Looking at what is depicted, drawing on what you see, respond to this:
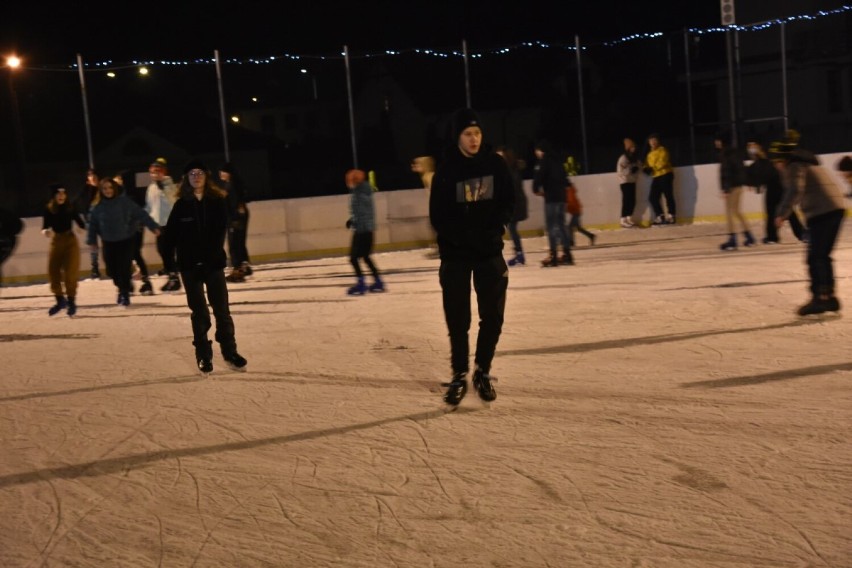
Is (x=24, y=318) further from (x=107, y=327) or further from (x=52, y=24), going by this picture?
(x=52, y=24)

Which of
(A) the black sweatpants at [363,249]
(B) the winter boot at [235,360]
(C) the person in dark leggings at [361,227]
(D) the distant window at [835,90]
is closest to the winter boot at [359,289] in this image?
(C) the person in dark leggings at [361,227]

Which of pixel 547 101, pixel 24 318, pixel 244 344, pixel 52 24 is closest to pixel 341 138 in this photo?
pixel 547 101

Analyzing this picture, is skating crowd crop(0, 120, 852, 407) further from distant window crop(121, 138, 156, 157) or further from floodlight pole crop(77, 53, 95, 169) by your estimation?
distant window crop(121, 138, 156, 157)

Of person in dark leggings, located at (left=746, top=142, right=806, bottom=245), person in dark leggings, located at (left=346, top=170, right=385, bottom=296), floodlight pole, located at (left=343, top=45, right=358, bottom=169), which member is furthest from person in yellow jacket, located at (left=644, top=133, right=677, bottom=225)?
person in dark leggings, located at (left=346, top=170, right=385, bottom=296)

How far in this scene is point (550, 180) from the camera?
13.3 m

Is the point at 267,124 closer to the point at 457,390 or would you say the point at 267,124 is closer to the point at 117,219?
the point at 117,219

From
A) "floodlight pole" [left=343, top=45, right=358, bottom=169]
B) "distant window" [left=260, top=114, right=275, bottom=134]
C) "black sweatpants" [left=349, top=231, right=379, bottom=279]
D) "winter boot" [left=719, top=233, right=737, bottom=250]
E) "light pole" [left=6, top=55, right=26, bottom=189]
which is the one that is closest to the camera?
"black sweatpants" [left=349, top=231, right=379, bottom=279]

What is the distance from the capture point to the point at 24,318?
11.6m

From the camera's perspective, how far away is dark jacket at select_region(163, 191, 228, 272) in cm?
725

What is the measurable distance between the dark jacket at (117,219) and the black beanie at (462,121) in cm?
654

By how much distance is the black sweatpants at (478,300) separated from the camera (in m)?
5.79

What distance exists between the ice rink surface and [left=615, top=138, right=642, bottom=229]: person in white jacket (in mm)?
9543

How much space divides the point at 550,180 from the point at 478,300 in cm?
770

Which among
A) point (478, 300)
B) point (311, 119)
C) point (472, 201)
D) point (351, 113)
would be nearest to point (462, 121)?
point (472, 201)
